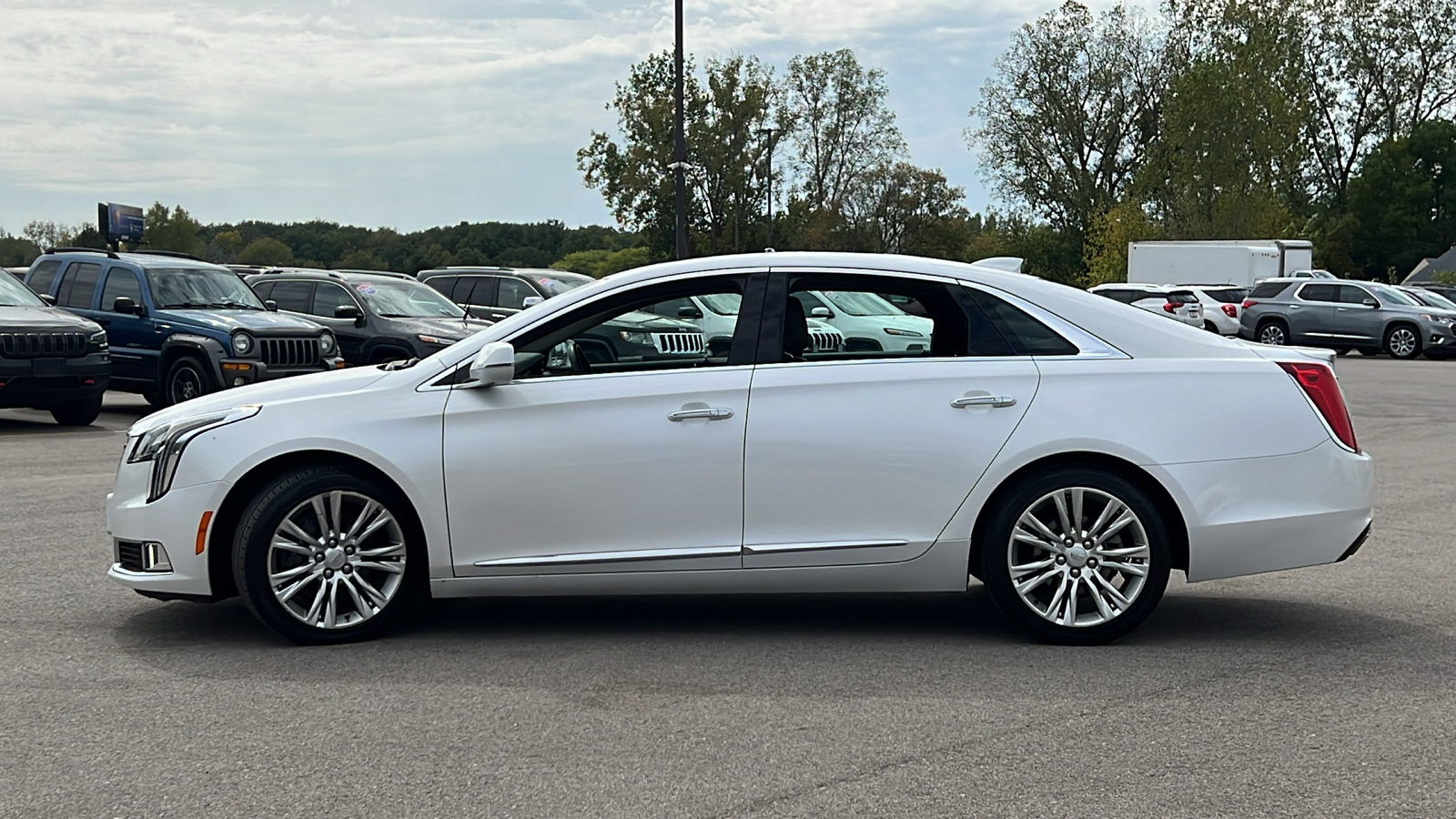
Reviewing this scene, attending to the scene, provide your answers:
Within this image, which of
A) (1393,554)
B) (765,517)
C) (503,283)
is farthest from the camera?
(503,283)

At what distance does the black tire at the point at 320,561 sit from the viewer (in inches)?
239

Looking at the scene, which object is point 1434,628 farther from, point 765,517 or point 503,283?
point 503,283

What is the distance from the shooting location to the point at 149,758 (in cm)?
464

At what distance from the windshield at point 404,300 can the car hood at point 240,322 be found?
2.07 meters

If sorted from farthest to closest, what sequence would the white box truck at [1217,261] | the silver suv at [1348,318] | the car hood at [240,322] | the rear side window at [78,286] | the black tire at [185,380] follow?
the white box truck at [1217,261] → the silver suv at [1348,318] → the rear side window at [78,286] → the car hood at [240,322] → the black tire at [185,380]

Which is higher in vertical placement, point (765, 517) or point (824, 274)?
point (824, 274)

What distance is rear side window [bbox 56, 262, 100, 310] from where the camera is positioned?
59.3 ft

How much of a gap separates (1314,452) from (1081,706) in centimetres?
A: 166

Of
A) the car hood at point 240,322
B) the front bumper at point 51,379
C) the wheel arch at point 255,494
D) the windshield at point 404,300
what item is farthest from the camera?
the windshield at point 404,300

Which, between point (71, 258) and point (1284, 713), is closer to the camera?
point (1284, 713)

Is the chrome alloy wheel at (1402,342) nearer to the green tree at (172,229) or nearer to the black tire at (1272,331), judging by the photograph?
the black tire at (1272,331)

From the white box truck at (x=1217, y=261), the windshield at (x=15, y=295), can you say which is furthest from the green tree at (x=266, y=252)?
the windshield at (x=15, y=295)

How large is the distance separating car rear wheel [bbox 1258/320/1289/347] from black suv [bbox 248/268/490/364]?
21.6m

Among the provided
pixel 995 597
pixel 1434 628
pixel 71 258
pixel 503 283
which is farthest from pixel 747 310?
pixel 503 283
